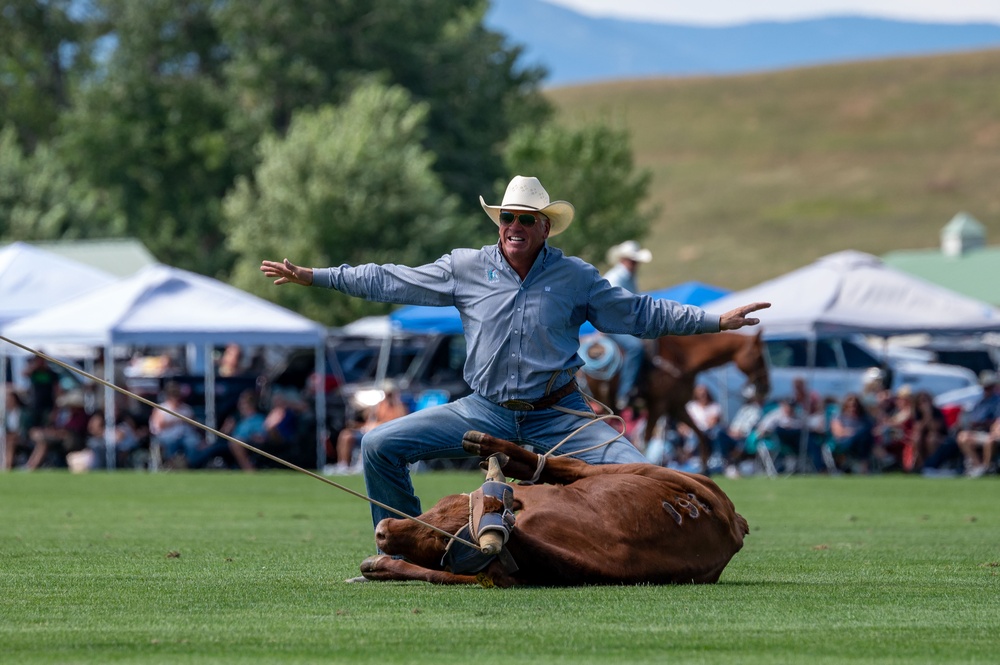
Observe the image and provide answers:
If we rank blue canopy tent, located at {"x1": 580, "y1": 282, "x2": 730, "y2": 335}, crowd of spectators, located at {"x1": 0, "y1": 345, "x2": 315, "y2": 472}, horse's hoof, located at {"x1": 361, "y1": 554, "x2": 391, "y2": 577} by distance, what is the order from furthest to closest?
blue canopy tent, located at {"x1": 580, "y1": 282, "x2": 730, "y2": 335}, crowd of spectators, located at {"x1": 0, "y1": 345, "x2": 315, "y2": 472}, horse's hoof, located at {"x1": 361, "y1": 554, "x2": 391, "y2": 577}

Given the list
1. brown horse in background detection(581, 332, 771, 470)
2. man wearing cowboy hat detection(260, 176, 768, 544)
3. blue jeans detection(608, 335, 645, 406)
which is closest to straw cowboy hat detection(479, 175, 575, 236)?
man wearing cowboy hat detection(260, 176, 768, 544)

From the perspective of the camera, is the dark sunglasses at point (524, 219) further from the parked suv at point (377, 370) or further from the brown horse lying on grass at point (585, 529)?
the parked suv at point (377, 370)

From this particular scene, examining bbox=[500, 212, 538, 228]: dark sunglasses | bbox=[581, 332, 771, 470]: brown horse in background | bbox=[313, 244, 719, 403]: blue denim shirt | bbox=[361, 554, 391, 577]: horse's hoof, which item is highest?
bbox=[500, 212, 538, 228]: dark sunglasses

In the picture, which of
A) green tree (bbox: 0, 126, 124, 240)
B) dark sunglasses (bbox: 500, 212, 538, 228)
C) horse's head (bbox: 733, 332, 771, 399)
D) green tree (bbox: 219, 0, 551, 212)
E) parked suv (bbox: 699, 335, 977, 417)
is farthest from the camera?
green tree (bbox: 219, 0, 551, 212)

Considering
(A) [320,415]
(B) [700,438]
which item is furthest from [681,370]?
(A) [320,415]

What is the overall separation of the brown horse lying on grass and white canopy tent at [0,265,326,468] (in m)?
16.1

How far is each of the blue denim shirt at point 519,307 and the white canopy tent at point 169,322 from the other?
15250 millimetres

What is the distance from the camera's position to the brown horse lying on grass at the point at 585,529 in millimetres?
7438

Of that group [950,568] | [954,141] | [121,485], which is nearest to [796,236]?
[954,141]

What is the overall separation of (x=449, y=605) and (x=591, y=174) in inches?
2096

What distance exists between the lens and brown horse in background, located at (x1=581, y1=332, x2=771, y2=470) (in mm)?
20875

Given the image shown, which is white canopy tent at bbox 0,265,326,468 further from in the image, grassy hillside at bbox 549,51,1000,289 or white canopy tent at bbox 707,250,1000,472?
grassy hillside at bbox 549,51,1000,289

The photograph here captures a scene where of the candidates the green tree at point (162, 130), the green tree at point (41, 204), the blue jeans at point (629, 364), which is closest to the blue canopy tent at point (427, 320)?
the blue jeans at point (629, 364)

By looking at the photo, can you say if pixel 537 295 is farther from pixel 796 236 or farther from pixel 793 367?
pixel 796 236
